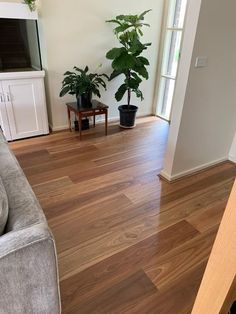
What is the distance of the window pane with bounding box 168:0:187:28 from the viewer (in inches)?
132

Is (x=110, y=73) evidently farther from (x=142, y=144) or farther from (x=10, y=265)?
(x=10, y=265)

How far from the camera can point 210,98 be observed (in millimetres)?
2178

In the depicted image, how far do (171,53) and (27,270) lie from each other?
3629 millimetres

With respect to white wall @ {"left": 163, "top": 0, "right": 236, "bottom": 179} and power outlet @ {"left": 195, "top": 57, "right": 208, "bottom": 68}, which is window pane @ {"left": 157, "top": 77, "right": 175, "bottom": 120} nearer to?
white wall @ {"left": 163, "top": 0, "right": 236, "bottom": 179}

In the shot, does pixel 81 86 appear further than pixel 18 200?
Yes

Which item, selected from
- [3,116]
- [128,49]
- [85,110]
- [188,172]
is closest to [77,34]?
[128,49]

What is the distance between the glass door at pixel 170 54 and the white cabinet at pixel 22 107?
181cm

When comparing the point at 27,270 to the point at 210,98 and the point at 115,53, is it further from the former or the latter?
the point at 115,53

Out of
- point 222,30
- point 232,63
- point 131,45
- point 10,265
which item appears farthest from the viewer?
point 131,45

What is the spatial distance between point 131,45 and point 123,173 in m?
1.67

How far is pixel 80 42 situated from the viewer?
10.1 feet

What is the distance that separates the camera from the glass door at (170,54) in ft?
11.1

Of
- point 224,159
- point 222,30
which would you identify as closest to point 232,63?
point 222,30

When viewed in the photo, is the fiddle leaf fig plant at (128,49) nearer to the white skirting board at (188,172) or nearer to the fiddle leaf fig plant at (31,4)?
the fiddle leaf fig plant at (31,4)
